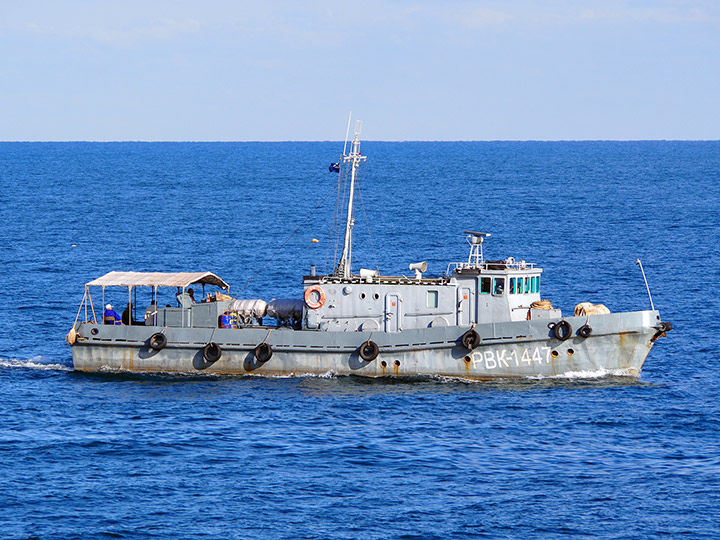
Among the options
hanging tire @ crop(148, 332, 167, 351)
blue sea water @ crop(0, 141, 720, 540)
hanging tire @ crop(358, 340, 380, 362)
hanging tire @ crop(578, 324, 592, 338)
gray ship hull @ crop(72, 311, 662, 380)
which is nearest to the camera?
blue sea water @ crop(0, 141, 720, 540)

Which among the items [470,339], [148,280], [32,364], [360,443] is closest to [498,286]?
[470,339]

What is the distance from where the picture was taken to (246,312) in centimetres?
4184

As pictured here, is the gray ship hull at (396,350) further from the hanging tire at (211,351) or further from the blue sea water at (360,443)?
the blue sea water at (360,443)

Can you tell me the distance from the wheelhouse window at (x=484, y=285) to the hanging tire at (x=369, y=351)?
4534 millimetres

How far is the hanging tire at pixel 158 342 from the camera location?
4038cm

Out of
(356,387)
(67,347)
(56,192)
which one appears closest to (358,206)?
(56,192)

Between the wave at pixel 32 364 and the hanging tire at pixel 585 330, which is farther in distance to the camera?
the wave at pixel 32 364

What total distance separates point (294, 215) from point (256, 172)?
8629 cm

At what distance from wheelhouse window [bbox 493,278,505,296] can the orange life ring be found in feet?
20.9

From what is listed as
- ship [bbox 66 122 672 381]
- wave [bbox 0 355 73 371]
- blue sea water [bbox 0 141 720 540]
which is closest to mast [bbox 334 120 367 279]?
ship [bbox 66 122 672 381]

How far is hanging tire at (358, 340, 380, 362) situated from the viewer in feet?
128

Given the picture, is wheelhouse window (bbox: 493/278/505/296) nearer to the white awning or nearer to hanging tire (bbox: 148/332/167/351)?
the white awning

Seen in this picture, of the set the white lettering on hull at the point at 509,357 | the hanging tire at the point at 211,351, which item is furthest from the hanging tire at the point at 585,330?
the hanging tire at the point at 211,351

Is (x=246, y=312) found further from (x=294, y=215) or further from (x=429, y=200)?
(x=429, y=200)
